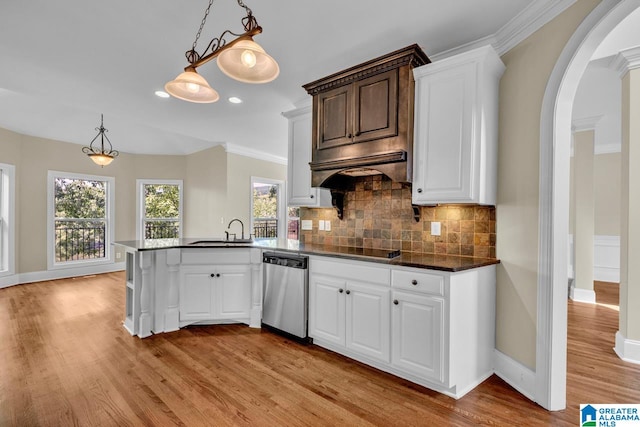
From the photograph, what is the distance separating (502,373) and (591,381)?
0.64 m

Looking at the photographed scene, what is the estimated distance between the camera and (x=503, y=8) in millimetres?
2055

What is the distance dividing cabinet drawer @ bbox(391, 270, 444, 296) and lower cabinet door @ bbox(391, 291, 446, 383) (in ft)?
0.18

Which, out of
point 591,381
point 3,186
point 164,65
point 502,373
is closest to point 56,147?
point 3,186

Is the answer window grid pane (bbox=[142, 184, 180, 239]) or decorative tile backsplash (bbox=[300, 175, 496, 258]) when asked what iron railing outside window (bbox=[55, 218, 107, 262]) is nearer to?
window grid pane (bbox=[142, 184, 180, 239])

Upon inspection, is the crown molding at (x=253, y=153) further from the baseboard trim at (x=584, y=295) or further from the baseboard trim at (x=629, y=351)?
the baseboard trim at (x=629, y=351)

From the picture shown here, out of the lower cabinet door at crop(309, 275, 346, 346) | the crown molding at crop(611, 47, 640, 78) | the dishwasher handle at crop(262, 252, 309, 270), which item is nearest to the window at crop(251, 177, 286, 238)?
the dishwasher handle at crop(262, 252, 309, 270)

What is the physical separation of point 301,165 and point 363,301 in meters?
1.66

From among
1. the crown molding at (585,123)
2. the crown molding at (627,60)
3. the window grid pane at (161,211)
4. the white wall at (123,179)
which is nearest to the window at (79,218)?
the white wall at (123,179)

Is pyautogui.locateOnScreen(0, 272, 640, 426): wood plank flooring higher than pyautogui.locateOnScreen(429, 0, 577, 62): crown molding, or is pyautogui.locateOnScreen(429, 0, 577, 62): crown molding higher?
pyautogui.locateOnScreen(429, 0, 577, 62): crown molding

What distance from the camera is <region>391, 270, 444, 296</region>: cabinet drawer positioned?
6.67 feet

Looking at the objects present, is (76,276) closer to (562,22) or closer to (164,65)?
(164,65)

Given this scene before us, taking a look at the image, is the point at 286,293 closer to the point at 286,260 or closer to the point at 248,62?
the point at 286,260

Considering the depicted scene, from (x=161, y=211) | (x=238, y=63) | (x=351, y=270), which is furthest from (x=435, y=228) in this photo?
(x=161, y=211)

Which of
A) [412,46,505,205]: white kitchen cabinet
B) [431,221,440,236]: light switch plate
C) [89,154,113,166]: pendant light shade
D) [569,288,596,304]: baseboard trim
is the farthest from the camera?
[89,154,113,166]: pendant light shade
